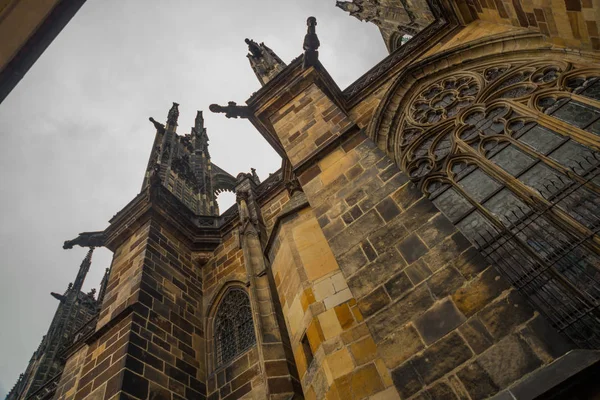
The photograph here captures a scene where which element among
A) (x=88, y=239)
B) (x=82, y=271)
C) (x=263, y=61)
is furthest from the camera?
(x=82, y=271)

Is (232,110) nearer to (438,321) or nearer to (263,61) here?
(263,61)

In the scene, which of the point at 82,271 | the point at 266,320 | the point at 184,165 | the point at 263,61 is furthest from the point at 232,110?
the point at 82,271

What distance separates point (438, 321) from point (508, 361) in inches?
17.8

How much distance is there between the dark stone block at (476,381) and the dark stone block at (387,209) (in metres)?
1.40

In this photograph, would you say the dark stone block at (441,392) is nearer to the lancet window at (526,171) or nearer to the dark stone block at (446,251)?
the dark stone block at (446,251)

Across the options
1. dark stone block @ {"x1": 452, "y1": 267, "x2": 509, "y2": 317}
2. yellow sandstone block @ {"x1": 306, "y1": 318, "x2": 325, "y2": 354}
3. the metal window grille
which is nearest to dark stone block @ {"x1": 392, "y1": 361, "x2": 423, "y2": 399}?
dark stone block @ {"x1": 452, "y1": 267, "x2": 509, "y2": 317}

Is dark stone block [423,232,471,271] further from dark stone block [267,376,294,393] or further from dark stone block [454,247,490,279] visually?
dark stone block [267,376,294,393]

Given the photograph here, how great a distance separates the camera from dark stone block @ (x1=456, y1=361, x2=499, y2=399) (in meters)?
1.95

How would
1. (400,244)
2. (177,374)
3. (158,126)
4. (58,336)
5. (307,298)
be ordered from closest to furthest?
(400,244), (307,298), (177,374), (158,126), (58,336)

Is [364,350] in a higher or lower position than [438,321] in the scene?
higher

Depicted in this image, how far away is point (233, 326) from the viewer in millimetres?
6141

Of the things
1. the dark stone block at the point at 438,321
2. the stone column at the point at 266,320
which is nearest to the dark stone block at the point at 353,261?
the dark stone block at the point at 438,321

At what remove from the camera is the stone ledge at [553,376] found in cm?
174

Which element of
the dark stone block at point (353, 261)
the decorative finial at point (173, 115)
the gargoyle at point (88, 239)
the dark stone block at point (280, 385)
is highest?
the decorative finial at point (173, 115)
